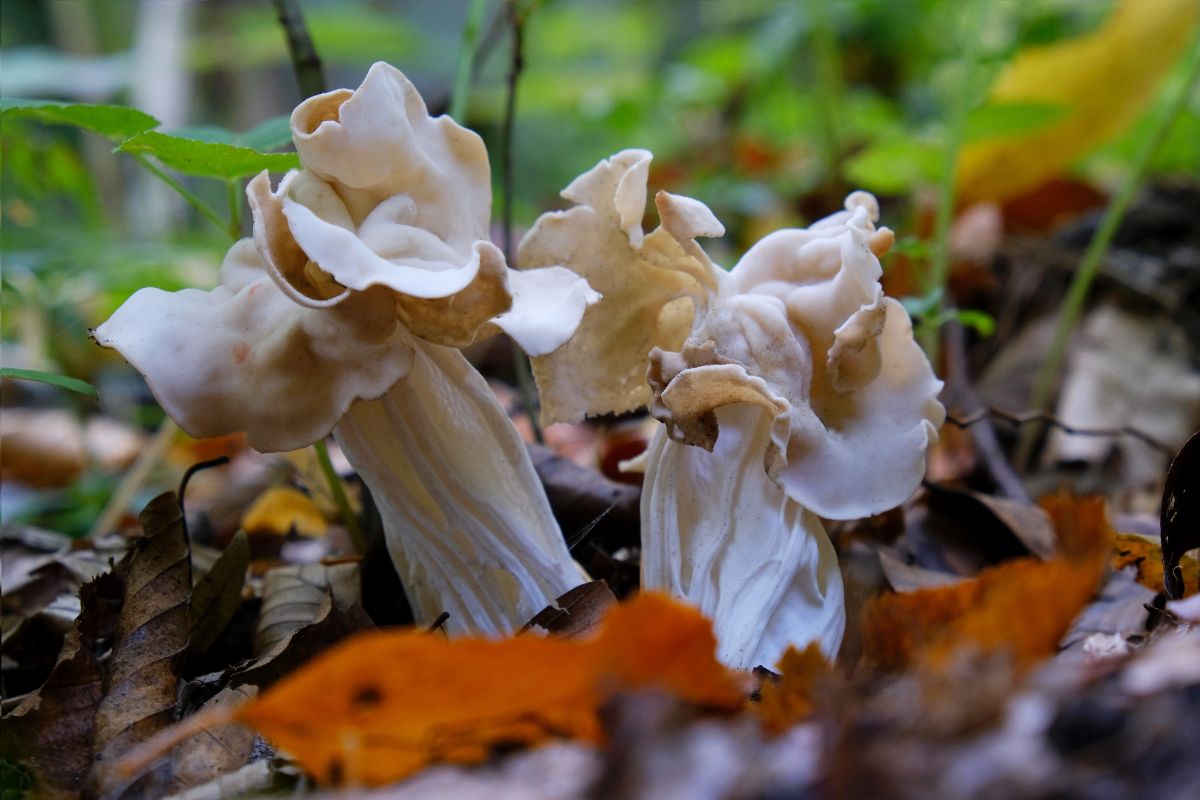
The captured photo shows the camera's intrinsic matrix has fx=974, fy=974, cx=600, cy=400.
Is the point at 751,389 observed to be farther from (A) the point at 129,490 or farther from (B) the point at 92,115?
(A) the point at 129,490

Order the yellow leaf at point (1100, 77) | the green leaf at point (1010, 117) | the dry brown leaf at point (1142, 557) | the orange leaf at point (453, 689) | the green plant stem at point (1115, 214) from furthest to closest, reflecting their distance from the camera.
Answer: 1. the yellow leaf at point (1100, 77)
2. the green leaf at point (1010, 117)
3. the green plant stem at point (1115, 214)
4. the dry brown leaf at point (1142, 557)
5. the orange leaf at point (453, 689)

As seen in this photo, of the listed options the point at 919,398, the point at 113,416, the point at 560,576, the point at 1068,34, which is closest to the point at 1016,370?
the point at 1068,34

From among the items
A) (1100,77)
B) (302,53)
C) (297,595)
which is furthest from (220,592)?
(1100,77)

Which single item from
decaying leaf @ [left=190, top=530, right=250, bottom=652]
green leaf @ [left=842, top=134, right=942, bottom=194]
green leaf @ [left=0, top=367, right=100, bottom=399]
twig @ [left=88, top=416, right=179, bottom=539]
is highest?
green leaf @ [left=0, top=367, right=100, bottom=399]

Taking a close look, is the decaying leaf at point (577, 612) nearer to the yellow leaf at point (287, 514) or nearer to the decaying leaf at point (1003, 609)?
the decaying leaf at point (1003, 609)

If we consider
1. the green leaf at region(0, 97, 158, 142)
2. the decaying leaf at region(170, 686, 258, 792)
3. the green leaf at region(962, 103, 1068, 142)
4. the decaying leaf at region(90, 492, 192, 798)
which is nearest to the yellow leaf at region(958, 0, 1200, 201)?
the green leaf at region(962, 103, 1068, 142)

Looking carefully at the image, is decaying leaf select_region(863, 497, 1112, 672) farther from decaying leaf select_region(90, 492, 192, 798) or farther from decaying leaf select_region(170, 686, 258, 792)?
decaying leaf select_region(90, 492, 192, 798)

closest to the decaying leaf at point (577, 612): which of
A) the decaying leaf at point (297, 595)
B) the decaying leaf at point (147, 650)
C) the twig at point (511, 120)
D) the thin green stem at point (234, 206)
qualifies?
the decaying leaf at point (297, 595)
